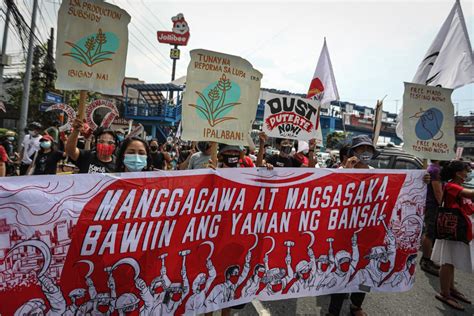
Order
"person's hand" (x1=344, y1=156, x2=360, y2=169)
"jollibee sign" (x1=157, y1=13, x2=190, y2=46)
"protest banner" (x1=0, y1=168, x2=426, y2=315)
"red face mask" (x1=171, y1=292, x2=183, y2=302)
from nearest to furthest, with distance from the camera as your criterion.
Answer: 1. "protest banner" (x1=0, y1=168, x2=426, y2=315)
2. "red face mask" (x1=171, y1=292, x2=183, y2=302)
3. "person's hand" (x1=344, y1=156, x2=360, y2=169)
4. "jollibee sign" (x1=157, y1=13, x2=190, y2=46)

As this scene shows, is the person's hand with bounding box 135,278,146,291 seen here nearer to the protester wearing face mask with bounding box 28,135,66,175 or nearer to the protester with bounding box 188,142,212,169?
the protester with bounding box 188,142,212,169

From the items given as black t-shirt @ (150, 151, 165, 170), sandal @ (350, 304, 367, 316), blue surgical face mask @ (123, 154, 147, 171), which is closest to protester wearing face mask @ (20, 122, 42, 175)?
black t-shirt @ (150, 151, 165, 170)

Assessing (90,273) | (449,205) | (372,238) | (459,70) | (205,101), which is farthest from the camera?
(459,70)

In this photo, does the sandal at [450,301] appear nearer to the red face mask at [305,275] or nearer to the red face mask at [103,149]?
the red face mask at [305,275]

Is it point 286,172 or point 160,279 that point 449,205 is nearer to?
point 286,172

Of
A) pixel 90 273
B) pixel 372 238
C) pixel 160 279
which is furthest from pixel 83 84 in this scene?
pixel 372 238

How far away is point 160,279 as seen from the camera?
235 centimetres

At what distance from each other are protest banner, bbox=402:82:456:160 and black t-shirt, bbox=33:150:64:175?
15.7 feet

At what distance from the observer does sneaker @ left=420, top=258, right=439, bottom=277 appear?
4609mm

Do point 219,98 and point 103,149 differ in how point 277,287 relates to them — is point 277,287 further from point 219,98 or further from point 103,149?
point 103,149

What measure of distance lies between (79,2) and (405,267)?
3834 mm

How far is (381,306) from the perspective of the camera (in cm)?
355

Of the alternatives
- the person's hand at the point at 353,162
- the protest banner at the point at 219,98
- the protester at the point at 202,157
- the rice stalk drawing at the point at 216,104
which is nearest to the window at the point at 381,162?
the person's hand at the point at 353,162

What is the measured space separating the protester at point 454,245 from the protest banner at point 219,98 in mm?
2452
